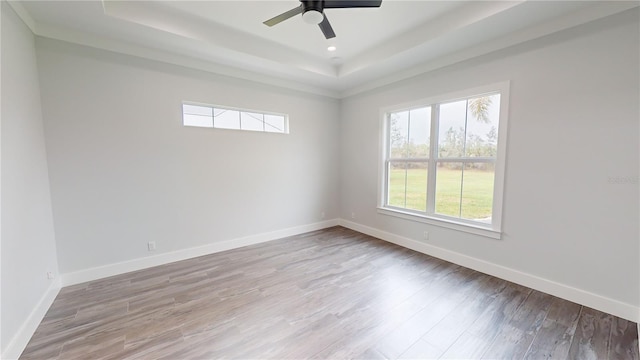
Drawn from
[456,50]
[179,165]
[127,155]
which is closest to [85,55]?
[127,155]

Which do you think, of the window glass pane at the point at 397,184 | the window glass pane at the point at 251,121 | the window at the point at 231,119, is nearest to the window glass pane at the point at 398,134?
the window glass pane at the point at 397,184

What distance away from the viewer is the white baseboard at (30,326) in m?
1.74

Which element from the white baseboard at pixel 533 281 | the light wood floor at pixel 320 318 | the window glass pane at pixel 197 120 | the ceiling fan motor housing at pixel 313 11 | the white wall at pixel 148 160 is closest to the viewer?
the light wood floor at pixel 320 318

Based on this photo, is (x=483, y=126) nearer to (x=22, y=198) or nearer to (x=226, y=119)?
(x=226, y=119)

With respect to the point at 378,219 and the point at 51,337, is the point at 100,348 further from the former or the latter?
the point at 378,219

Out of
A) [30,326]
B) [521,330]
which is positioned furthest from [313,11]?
[30,326]

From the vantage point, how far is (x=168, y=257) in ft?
11.2

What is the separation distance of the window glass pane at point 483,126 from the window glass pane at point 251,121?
10.2 feet

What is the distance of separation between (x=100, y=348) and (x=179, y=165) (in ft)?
7.14

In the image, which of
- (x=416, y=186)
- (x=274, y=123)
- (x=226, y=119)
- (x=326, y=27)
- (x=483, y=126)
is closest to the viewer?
(x=326, y=27)

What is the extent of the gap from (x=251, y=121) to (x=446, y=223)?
337 centimetres

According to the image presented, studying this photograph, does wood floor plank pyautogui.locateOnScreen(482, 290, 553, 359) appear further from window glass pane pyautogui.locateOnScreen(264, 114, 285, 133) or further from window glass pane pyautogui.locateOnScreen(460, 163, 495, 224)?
window glass pane pyautogui.locateOnScreen(264, 114, 285, 133)

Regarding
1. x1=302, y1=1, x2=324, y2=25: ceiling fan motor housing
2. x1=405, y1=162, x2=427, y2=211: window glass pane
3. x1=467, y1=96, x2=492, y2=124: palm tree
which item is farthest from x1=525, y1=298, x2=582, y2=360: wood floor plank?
x1=302, y1=1, x2=324, y2=25: ceiling fan motor housing

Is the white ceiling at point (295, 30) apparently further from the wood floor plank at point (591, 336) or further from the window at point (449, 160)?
the wood floor plank at point (591, 336)
